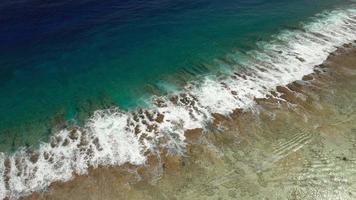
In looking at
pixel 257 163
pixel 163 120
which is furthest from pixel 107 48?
pixel 257 163

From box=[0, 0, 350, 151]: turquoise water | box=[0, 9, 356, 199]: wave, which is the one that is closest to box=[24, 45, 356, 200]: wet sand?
box=[0, 9, 356, 199]: wave

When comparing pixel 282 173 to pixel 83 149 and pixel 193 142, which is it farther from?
pixel 83 149

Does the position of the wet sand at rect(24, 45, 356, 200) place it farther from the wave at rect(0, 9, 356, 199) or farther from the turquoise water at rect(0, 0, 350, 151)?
the turquoise water at rect(0, 0, 350, 151)

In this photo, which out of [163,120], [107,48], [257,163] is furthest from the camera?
[107,48]

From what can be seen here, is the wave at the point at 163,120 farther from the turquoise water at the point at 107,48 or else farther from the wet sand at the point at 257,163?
the turquoise water at the point at 107,48

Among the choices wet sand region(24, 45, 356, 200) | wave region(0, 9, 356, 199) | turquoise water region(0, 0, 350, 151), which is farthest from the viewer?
turquoise water region(0, 0, 350, 151)

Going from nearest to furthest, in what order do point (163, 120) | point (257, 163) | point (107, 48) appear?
point (257, 163) < point (163, 120) < point (107, 48)

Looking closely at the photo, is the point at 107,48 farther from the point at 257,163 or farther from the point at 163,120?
the point at 257,163
